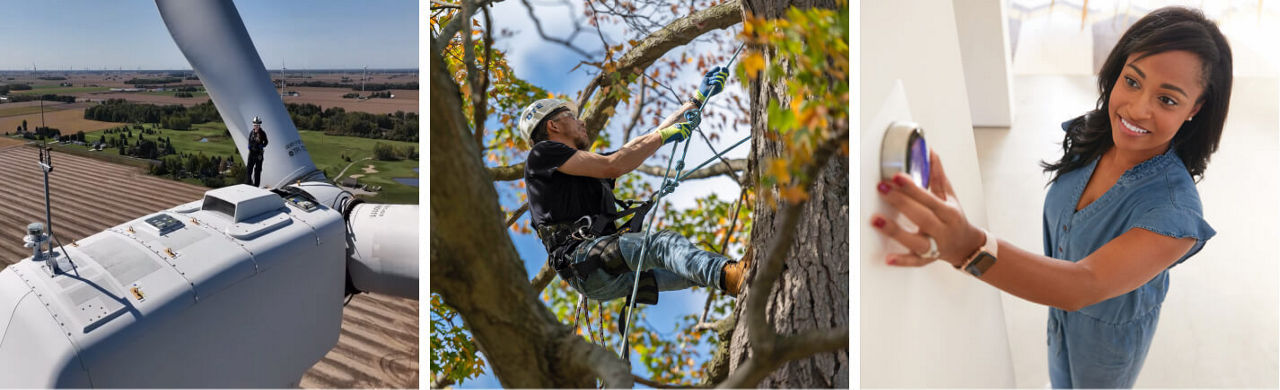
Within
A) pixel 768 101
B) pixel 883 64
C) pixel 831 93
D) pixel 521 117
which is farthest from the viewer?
pixel 521 117

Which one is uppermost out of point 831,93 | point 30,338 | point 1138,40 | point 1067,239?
point 1138,40

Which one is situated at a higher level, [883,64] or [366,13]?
[366,13]

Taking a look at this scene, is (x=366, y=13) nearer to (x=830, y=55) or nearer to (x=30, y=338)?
(x=30, y=338)

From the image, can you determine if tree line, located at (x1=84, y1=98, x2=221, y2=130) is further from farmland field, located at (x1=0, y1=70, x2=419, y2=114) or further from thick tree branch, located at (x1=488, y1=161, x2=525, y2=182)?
thick tree branch, located at (x1=488, y1=161, x2=525, y2=182)

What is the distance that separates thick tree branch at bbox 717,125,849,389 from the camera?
146 centimetres

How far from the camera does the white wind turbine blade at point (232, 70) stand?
2.07 m

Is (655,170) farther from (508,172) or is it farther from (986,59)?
(986,59)

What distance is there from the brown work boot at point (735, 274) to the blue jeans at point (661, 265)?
0.05 feet

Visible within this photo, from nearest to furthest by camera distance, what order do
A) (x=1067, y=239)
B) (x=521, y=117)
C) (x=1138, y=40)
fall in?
(x=521, y=117) → (x=1138, y=40) → (x=1067, y=239)

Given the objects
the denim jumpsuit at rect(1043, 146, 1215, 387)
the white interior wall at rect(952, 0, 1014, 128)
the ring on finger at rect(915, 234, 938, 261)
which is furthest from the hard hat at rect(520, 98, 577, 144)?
the denim jumpsuit at rect(1043, 146, 1215, 387)

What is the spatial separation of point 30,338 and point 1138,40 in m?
3.04

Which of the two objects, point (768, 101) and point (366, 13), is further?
point (366, 13)

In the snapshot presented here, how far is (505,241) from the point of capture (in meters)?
1.62

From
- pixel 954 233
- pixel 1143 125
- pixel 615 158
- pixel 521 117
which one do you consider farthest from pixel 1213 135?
pixel 521 117
